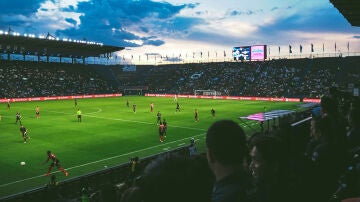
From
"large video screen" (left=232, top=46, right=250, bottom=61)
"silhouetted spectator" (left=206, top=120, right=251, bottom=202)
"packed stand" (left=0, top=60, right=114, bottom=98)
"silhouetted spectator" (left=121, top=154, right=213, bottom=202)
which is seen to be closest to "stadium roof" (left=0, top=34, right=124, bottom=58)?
"packed stand" (left=0, top=60, right=114, bottom=98)

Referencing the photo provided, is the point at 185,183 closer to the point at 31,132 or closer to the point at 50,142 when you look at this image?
the point at 50,142

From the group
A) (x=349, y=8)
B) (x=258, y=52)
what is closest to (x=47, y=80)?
(x=258, y=52)

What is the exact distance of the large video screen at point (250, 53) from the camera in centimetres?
9634

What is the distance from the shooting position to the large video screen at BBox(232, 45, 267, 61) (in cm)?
9634

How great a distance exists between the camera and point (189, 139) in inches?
1125

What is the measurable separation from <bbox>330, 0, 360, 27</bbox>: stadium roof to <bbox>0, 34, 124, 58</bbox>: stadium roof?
73.9 m

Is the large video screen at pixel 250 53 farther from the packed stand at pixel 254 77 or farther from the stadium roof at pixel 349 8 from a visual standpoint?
the stadium roof at pixel 349 8

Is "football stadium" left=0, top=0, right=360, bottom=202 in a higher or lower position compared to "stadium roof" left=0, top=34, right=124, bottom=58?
lower

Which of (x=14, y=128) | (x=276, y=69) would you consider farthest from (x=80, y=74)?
(x=14, y=128)

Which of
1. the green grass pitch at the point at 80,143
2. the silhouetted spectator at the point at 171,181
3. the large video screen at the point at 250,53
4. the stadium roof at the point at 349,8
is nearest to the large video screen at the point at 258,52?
the large video screen at the point at 250,53

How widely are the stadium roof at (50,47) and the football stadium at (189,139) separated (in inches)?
11.1

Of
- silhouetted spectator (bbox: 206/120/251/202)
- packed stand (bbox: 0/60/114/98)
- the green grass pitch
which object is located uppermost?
packed stand (bbox: 0/60/114/98)

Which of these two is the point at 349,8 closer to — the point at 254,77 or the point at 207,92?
the point at 207,92

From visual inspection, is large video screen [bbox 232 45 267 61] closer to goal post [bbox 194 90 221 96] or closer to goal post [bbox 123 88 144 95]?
goal post [bbox 194 90 221 96]
